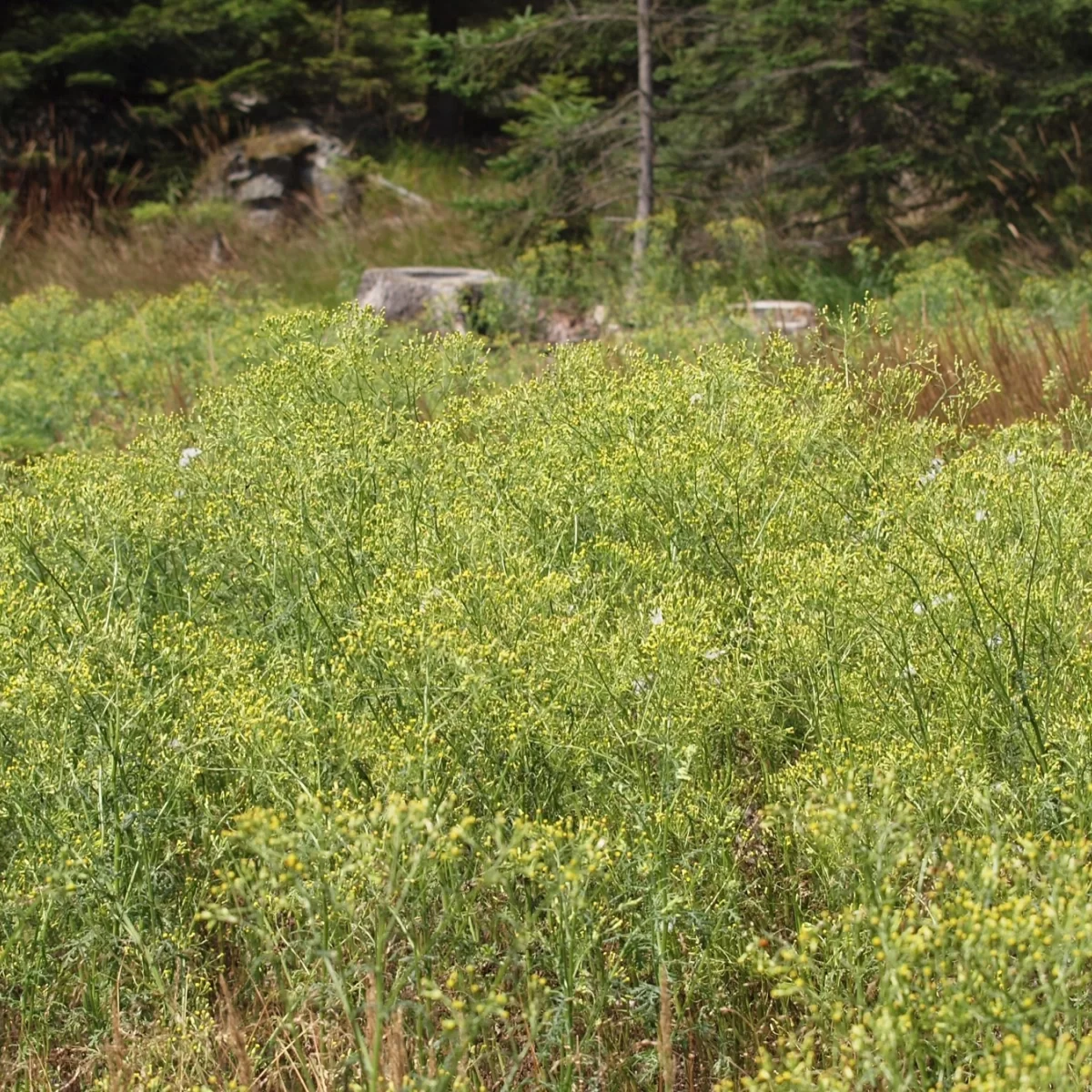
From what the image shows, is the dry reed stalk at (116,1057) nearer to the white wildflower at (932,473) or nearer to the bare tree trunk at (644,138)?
the white wildflower at (932,473)

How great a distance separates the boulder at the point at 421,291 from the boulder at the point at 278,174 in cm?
479

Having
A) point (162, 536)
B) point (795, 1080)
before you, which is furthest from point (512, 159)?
point (795, 1080)

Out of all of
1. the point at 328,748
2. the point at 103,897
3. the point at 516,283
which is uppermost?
the point at 328,748

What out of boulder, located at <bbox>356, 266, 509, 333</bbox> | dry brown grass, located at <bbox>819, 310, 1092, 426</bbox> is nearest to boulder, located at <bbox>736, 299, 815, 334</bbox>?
dry brown grass, located at <bbox>819, 310, 1092, 426</bbox>

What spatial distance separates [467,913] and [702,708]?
19.2 inches

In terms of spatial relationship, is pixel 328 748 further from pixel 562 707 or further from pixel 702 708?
pixel 702 708

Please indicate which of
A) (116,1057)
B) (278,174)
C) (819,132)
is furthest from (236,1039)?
(278,174)

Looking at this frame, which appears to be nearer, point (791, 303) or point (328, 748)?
point (328, 748)

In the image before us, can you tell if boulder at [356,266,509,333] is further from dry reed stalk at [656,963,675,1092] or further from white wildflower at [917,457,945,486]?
dry reed stalk at [656,963,675,1092]

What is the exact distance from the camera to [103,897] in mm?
2059

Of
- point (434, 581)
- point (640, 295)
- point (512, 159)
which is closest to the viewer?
point (434, 581)

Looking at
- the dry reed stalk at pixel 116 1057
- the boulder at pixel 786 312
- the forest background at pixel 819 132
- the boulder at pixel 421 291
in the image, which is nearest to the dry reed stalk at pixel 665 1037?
the dry reed stalk at pixel 116 1057

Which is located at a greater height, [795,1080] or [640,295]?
[795,1080]

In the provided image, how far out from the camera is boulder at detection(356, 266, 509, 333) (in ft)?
30.8
